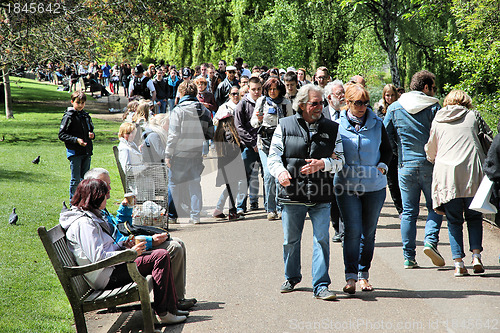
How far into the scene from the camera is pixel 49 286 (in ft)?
21.0

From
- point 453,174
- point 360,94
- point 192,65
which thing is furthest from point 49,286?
point 192,65

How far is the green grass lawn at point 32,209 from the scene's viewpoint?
18.5ft

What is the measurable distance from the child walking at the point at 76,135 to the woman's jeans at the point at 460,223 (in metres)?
6.12

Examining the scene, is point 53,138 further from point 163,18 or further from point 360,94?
point 360,94

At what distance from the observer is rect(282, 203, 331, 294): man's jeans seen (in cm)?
580

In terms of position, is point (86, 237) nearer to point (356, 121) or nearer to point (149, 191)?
point (356, 121)

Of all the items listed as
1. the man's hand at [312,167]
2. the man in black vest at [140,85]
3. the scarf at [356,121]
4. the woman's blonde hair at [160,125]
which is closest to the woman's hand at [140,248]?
the man's hand at [312,167]

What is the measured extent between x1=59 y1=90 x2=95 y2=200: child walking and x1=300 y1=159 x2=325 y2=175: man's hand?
541cm

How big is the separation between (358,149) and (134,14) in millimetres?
18366

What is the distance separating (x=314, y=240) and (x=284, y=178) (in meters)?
0.75

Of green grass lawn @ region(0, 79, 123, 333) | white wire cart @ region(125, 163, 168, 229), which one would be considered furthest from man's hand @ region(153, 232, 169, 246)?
white wire cart @ region(125, 163, 168, 229)

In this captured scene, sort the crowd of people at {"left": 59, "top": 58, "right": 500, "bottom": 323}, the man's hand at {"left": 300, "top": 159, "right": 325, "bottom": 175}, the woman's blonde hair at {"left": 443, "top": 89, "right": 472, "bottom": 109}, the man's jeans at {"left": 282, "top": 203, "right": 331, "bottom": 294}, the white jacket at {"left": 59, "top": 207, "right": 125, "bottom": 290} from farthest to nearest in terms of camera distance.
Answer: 1. the woman's blonde hair at {"left": 443, "top": 89, "right": 472, "bottom": 109}
2. the man's jeans at {"left": 282, "top": 203, "right": 331, "bottom": 294}
3. the man's hand at {"left": 300, "top": 159, "right": 325, "bottom": 175}
4. the crowd of people at {"left": 59, "top": 58, "right": 500, "bottom": 323}
5. the white jacket at {"left": 59, "top": 207, "right": 125, "bottom": 290}

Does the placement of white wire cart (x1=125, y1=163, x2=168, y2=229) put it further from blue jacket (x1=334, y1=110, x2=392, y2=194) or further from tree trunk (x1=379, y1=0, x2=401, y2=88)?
tree trunk (x1=379, y1=0, x2=401, y2=88)

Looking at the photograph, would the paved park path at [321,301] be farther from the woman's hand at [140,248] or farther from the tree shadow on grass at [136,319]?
the woman's hand at [140,248]
